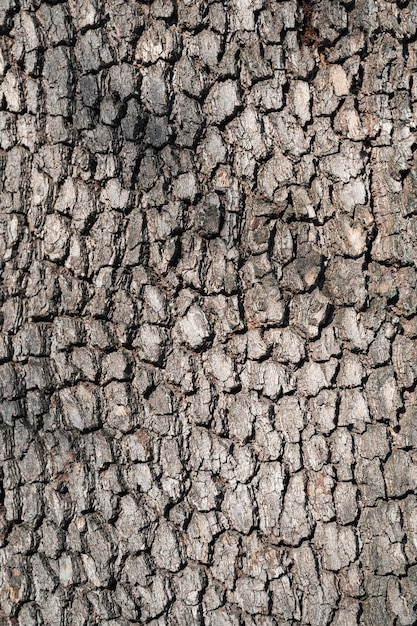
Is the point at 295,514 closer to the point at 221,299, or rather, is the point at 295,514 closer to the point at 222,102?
the point at 221,299

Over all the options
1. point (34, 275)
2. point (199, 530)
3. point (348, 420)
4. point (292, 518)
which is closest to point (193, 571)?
point (199, 530)

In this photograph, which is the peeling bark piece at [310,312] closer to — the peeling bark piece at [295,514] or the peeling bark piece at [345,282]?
the peeling bark piece at [345,282]

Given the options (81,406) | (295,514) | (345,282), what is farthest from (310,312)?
(81,406)

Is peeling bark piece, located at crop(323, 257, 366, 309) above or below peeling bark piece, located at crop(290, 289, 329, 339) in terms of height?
above

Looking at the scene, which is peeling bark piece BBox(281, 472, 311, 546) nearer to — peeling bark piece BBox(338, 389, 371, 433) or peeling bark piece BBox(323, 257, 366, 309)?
peeling bark piece BBox(338, 389, 371, 433)

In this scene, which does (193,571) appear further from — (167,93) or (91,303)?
(167,93)

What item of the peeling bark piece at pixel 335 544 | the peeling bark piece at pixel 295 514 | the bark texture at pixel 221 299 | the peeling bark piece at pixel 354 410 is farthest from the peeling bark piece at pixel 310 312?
the peeling bark piece at pixel 335 544

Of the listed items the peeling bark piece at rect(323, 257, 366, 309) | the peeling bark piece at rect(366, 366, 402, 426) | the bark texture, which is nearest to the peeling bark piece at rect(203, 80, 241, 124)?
the bark texture

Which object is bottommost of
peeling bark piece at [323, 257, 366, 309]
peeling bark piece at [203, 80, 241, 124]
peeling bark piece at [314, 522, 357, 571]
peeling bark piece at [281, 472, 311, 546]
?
peeling bark piece at [314, 522, 357, 571]
